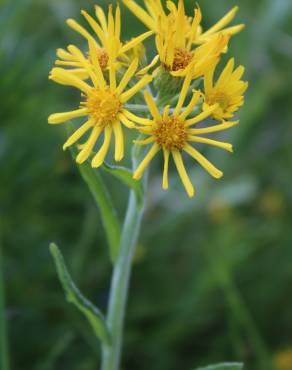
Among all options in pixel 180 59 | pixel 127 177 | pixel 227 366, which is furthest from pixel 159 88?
pixel 227 366

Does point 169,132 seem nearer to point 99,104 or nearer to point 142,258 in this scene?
point 99,104

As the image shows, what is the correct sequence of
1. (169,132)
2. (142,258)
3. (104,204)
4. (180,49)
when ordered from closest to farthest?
(169,132) → (180,49) → (104,204) → (142,258)

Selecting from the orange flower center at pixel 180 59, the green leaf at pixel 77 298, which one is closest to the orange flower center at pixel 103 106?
the orange flower center at pixel 180 59

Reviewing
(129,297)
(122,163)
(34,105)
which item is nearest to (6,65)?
(34,105)

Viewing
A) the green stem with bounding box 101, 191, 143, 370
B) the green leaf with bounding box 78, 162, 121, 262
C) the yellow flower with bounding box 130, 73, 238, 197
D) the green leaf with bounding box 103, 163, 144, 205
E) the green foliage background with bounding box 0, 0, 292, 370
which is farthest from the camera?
the green foliage background with bounding box 0, 0, 292, 370

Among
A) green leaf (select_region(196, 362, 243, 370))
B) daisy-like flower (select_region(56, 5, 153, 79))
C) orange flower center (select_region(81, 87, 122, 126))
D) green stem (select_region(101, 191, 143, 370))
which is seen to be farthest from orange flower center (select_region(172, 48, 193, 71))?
green leaf (select_region(196, 362, 243, 370))

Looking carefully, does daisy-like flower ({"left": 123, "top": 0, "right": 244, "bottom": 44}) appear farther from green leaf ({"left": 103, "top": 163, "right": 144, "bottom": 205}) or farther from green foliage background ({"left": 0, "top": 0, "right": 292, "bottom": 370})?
green foliage background ({"left": 0, "top": 0, "right": 292, "bottom": 370})
